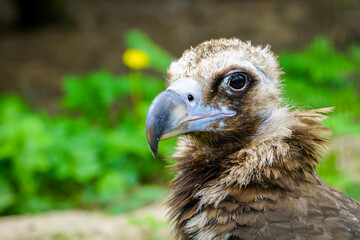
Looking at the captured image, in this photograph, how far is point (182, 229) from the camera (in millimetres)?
2568

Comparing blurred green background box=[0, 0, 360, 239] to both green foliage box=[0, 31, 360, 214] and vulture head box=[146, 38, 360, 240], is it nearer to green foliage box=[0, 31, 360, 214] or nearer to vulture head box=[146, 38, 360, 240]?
green foliage box=[0, 31, 360, 214]

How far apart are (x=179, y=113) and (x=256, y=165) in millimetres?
444

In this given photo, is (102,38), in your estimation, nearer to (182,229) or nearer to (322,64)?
(322,64)

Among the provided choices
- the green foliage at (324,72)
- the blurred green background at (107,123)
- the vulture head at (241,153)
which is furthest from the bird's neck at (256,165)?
the green foliage at (324,72)

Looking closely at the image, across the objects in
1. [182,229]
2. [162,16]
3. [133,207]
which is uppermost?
[162,16]

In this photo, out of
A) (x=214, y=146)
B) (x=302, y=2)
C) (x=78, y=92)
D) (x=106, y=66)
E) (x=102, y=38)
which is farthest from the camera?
(x=302, y=2)

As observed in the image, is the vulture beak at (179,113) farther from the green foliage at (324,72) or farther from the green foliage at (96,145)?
the green foliage at (324,72)

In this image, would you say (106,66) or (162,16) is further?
(162,16)

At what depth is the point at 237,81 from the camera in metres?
2.72

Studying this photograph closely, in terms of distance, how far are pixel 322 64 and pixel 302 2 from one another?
6460 millimetres

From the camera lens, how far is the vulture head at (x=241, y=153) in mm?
2346

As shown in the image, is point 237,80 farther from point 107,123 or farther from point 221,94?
point 107,123

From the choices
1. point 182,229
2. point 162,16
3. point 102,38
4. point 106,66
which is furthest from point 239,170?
point 162,16

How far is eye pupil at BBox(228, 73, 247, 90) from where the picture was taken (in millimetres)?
2707
